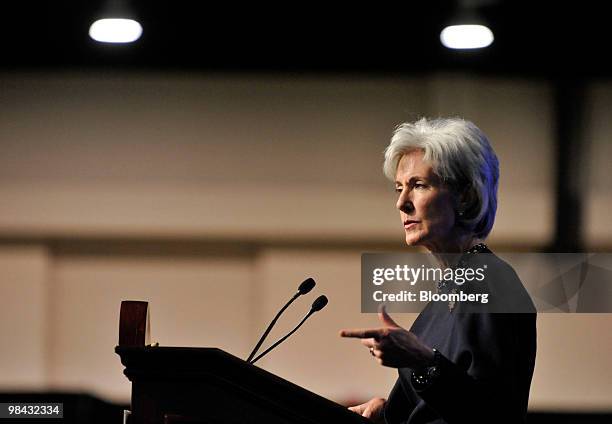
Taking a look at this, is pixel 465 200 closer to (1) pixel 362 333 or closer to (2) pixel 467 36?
(1) pixel 362 333

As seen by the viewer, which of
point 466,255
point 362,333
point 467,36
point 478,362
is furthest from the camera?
point 467,36

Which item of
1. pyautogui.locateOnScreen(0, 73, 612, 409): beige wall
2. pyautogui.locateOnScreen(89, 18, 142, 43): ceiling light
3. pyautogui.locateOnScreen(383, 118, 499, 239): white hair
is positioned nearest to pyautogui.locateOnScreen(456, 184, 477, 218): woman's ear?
pyautogui.locateOnScreen(383, 118, 499, 239): white hair

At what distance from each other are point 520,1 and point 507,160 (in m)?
0.64

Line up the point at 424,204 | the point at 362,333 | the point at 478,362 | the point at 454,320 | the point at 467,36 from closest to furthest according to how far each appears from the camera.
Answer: the point at 362,333 < the point at 478,362 < the point at 454,320 < the point at 424,204 < the point at 467,36

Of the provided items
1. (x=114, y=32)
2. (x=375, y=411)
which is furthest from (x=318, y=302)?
(x=114, y=32)

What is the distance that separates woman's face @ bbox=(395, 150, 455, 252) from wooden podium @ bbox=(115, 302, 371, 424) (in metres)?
0.74

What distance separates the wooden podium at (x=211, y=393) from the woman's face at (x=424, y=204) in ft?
2.44

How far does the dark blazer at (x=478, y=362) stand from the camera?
1.63 m

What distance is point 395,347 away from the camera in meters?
1.53

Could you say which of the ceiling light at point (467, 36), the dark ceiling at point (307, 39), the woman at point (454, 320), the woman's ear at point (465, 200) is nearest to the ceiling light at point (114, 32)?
the dark ceiling at point (307, 39)

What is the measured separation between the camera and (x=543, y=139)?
13.1 feet

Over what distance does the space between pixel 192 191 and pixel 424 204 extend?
1998 mm

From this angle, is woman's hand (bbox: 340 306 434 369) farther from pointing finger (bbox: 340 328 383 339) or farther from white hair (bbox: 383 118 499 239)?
white hair (bbox: 383 118 499 239)

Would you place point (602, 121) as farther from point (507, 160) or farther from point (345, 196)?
point (345, 196)
